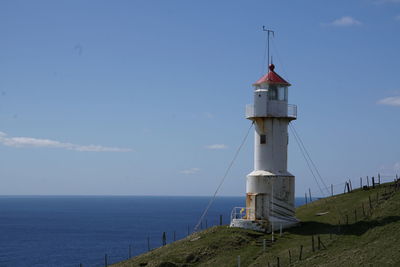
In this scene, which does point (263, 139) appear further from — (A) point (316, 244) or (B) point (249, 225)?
(A) point (316, 244)

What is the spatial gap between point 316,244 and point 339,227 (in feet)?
13.9

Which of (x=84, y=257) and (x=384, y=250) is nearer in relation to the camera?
(x=384, y=250)

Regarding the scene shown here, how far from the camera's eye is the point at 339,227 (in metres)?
38.8

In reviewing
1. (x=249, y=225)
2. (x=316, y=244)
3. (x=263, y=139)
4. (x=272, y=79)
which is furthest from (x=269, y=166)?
(x=316, y=244)

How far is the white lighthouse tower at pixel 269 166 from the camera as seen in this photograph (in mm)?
43269

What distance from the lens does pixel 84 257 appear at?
91.1 m

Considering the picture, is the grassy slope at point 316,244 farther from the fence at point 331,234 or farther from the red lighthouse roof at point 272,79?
the red lighthouse roof at point 272,79

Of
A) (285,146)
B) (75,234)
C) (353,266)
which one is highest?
(285,146)

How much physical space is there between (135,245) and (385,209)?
7310 centimetres

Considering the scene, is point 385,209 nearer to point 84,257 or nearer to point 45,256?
point 84,257

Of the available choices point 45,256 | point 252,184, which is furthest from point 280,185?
point 45,256

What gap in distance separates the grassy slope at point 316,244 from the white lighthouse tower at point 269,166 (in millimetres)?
1596

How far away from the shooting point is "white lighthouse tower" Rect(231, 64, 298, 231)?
43.3 m

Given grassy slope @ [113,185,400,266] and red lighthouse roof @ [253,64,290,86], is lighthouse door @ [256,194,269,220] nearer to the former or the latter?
grassy slope @ [113,185,400,266]
